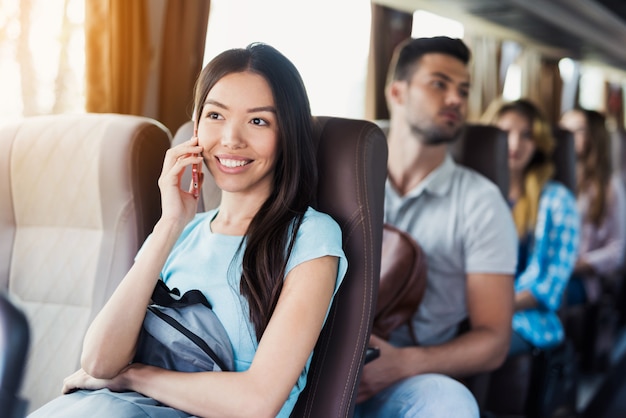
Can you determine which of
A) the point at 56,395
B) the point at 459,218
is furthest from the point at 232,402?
the point at 459,218

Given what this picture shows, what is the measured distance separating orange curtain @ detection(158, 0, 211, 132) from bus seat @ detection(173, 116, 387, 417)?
659mm

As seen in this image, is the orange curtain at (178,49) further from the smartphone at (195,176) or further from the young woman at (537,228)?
the young woman at (537,228)

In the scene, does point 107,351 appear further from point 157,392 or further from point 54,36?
point 54,36

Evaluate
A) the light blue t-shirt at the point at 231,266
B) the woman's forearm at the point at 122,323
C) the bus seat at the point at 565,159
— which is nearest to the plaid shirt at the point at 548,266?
the bus seat at the point at 565,159

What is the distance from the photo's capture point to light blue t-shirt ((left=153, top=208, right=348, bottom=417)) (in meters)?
1.32

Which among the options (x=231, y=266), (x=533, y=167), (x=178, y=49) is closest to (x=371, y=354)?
(x=231, y=266)

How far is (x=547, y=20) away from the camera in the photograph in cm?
581

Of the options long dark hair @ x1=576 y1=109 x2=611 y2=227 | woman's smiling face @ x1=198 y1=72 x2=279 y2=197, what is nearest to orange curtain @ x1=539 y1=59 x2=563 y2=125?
long dark hair @ x1=576 y1=109 x2=611 y2=227

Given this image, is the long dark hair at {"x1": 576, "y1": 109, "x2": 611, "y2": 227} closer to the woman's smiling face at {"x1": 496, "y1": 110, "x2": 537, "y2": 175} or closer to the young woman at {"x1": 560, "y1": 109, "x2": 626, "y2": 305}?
the young woman at {"x1": 560, "y1": 109, "x2": 626, "y2": 305}

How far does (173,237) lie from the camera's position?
1.30m

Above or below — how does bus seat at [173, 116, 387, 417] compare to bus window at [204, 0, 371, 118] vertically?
below

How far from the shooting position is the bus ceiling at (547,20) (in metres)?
5.23

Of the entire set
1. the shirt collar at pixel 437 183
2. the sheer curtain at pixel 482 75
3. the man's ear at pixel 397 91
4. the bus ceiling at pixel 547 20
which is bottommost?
the shirt collar at pixel 437 183

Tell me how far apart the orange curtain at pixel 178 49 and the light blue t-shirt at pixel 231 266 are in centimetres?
70
